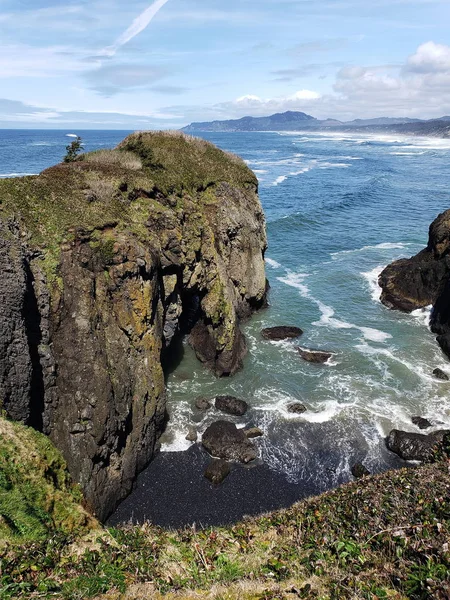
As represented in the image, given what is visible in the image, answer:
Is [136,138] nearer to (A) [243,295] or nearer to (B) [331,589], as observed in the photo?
(A) [243,295]

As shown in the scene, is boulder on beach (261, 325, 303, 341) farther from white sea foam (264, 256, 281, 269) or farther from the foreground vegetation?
the foreground vegetation

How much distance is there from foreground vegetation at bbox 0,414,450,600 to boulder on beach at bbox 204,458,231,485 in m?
9.95

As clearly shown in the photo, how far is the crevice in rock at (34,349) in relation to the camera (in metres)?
20.4

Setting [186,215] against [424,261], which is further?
[424,261]

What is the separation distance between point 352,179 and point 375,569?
114429 millimetres

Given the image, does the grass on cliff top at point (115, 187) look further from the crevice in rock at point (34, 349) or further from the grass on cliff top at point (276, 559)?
the grass on cliff top at point (276, 559)

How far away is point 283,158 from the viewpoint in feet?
526

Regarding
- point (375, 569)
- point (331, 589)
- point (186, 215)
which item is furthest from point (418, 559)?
point (186, 215)

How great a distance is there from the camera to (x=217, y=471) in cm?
2302

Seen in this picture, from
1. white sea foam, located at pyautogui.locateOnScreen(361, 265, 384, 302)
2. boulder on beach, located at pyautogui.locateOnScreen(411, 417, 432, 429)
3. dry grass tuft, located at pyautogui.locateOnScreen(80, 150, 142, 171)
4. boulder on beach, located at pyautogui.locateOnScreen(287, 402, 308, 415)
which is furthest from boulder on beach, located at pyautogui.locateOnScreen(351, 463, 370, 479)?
dry grass tuft, located at pyautogui.locateOnScreen(80, 150, 142, 171)

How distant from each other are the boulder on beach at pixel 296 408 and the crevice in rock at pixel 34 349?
15.1 metres

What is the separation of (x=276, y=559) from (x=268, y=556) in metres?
0.46

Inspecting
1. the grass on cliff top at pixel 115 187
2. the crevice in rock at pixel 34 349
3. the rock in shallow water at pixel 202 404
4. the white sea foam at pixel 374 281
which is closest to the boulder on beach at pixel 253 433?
the rock in shallow water at pixel 202 404

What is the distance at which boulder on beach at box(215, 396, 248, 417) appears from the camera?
2766 centimetres
